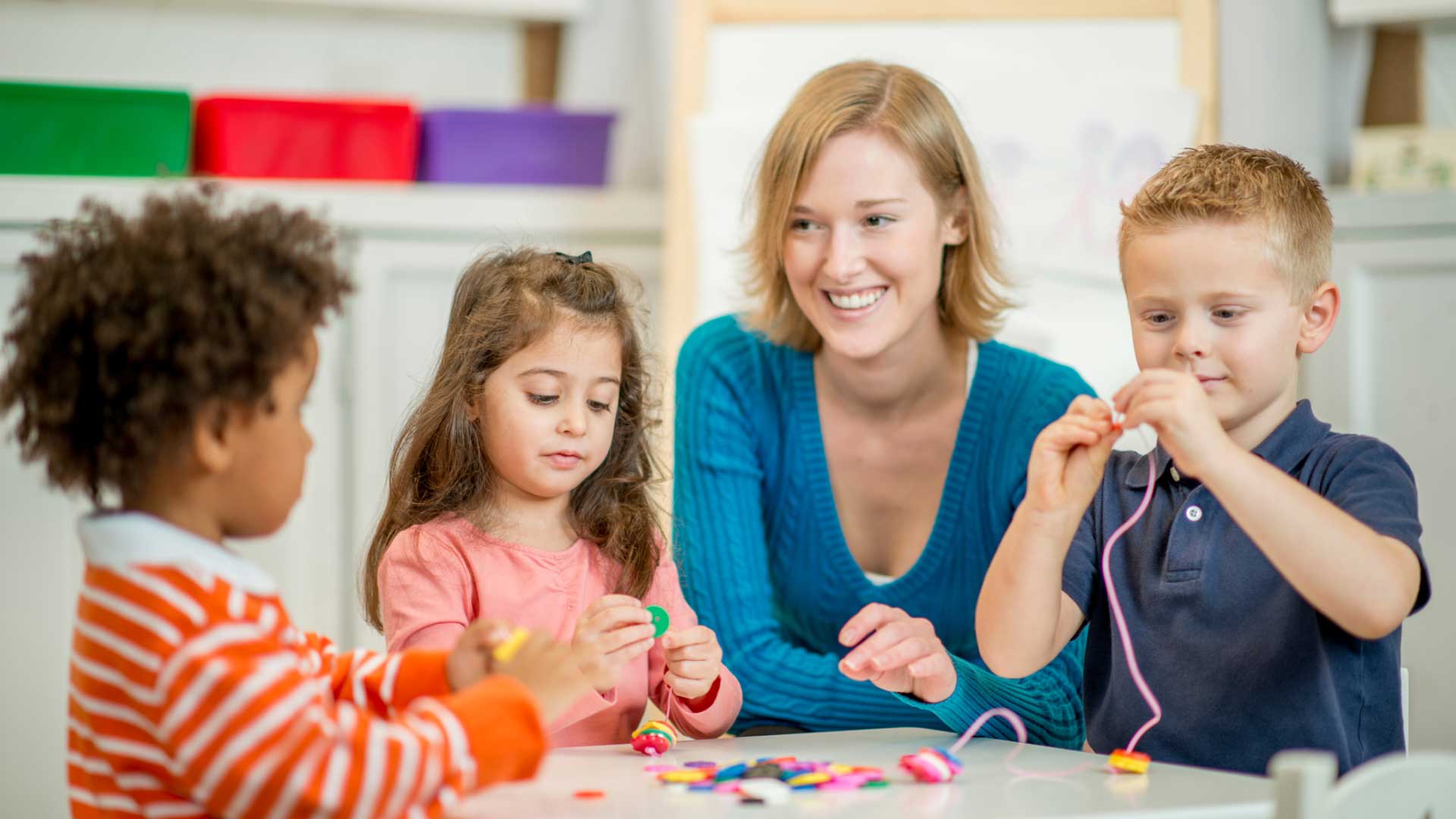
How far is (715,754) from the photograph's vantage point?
107 centimetres

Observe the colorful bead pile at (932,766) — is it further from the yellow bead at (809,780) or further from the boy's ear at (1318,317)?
the boy's ear at (1318,317)

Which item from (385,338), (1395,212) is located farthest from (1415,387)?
(385,338)

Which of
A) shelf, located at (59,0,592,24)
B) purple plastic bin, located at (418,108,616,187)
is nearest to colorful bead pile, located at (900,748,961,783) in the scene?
purple plastic bin, located at (418,108,616,187)

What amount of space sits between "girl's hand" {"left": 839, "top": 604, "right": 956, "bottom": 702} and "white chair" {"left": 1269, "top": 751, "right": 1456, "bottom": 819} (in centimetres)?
35

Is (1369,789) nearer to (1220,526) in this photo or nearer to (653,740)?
(1220,526)

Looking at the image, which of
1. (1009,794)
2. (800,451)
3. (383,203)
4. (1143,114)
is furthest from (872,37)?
(1009,794)

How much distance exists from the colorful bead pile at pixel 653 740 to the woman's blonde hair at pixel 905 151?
2.08 ft

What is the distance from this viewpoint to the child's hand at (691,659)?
1161mm

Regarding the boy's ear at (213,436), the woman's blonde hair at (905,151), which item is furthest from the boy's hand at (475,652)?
the woman's blonde hair at (905,151)

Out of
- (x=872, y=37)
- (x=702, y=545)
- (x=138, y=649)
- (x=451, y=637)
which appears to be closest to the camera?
(x=138, y=649)

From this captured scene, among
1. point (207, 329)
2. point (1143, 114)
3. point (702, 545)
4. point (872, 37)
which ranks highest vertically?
point (872, 37)

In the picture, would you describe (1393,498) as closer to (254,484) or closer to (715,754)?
(715,754)

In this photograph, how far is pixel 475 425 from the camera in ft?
4.25

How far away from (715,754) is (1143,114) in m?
1.52
